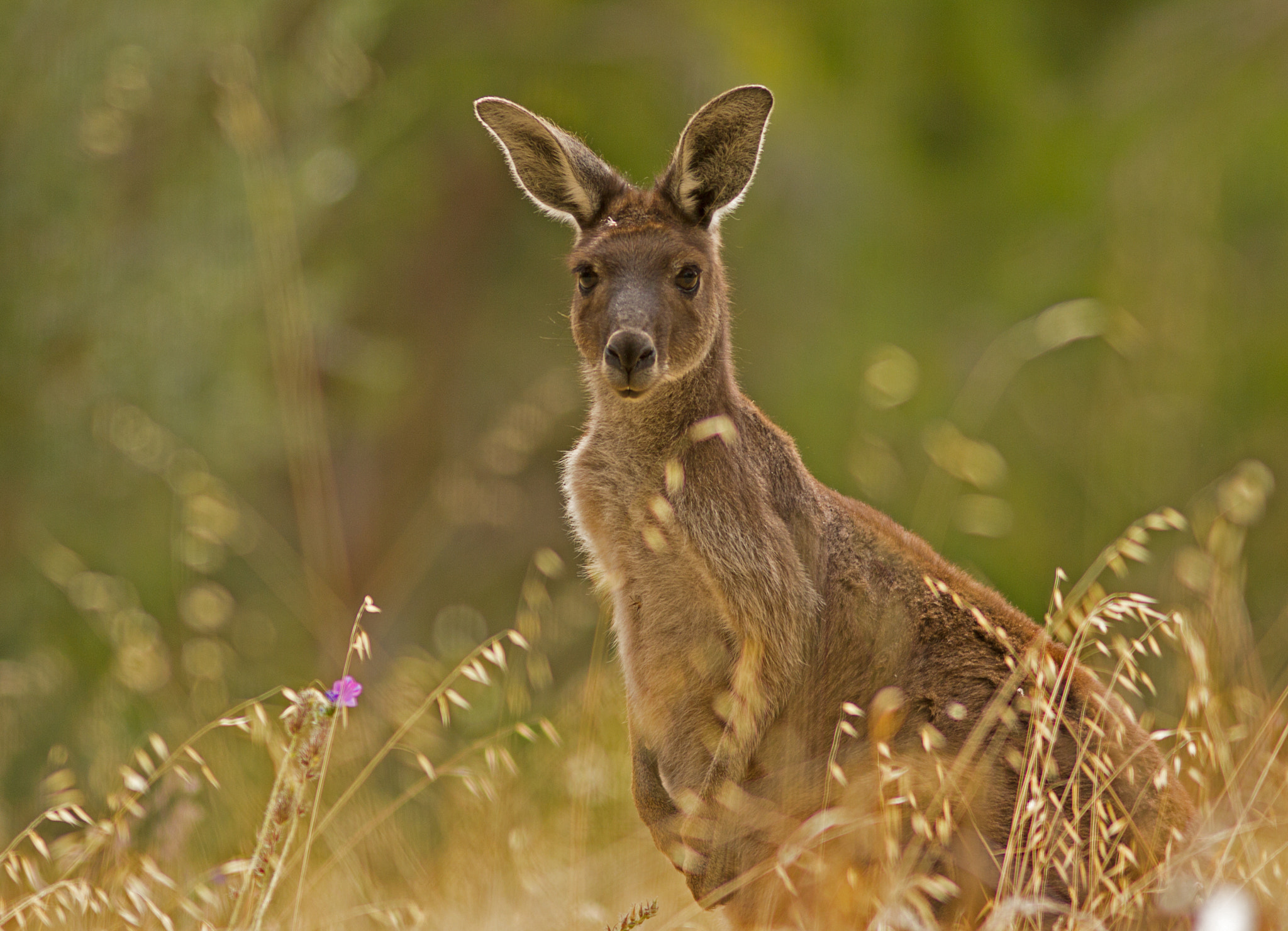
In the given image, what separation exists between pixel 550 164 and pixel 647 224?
0.35 m

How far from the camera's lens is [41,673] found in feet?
15.0

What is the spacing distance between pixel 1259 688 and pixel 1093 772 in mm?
1267

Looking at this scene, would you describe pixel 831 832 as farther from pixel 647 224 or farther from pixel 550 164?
pixel 550 164

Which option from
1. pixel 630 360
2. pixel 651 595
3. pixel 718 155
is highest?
pixel 718 155

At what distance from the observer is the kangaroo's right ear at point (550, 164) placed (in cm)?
371

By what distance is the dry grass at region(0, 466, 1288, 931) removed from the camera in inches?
97.9

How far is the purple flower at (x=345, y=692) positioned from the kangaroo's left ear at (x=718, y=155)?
6.20 ft

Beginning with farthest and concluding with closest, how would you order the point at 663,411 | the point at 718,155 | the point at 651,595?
the point at 718,155 < the point at 663,411 < the point at 651,595

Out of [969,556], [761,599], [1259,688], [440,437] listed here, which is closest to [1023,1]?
[969,556]

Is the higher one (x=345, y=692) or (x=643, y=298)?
(x=643, y=298)

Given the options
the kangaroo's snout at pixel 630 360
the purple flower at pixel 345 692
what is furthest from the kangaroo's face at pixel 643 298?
the purple flower at pixel 345 692

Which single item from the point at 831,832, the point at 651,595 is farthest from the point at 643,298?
the point at 831,832

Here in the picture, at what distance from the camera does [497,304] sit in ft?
32.3

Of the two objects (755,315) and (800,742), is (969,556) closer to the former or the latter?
(755,315)
